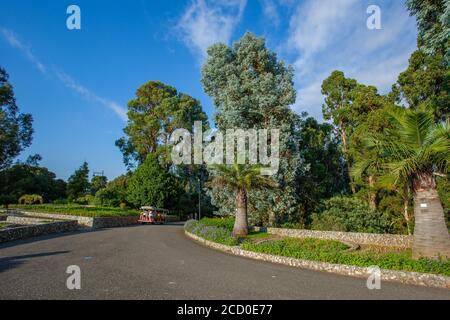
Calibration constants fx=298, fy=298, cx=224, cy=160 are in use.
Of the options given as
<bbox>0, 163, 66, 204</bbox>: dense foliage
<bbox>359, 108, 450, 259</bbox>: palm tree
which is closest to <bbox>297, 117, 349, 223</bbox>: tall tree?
<bbox>359, 108, 450, 259</bbox>: palm tree

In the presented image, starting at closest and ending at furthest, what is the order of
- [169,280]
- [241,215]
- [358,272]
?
[169,280]
[358,272]
[241,215]

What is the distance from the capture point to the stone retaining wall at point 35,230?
16344mm

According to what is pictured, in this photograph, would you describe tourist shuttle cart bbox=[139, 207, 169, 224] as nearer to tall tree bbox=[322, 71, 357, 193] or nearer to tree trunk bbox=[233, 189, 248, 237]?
tree trunk bbox=[233, 189, 248, 237]

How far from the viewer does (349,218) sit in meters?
22.2

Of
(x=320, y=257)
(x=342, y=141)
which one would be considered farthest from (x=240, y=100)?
(x=320, y=257)

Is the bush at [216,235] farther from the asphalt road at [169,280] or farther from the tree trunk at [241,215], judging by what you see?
the asphalt road at [169,280]

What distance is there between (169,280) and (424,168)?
10.5 meters

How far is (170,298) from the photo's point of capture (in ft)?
22.6

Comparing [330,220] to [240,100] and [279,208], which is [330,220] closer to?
[279,208]

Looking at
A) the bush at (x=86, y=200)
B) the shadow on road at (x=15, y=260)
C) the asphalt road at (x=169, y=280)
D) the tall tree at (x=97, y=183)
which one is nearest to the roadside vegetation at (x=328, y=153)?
the bush at (x=86, y=200)

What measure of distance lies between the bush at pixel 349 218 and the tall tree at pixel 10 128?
39.4 metres

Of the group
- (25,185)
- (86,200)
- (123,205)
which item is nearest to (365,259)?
(123,205)

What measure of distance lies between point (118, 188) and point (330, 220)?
3773cm

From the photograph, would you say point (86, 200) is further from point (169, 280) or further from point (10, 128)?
point (169, 280)
